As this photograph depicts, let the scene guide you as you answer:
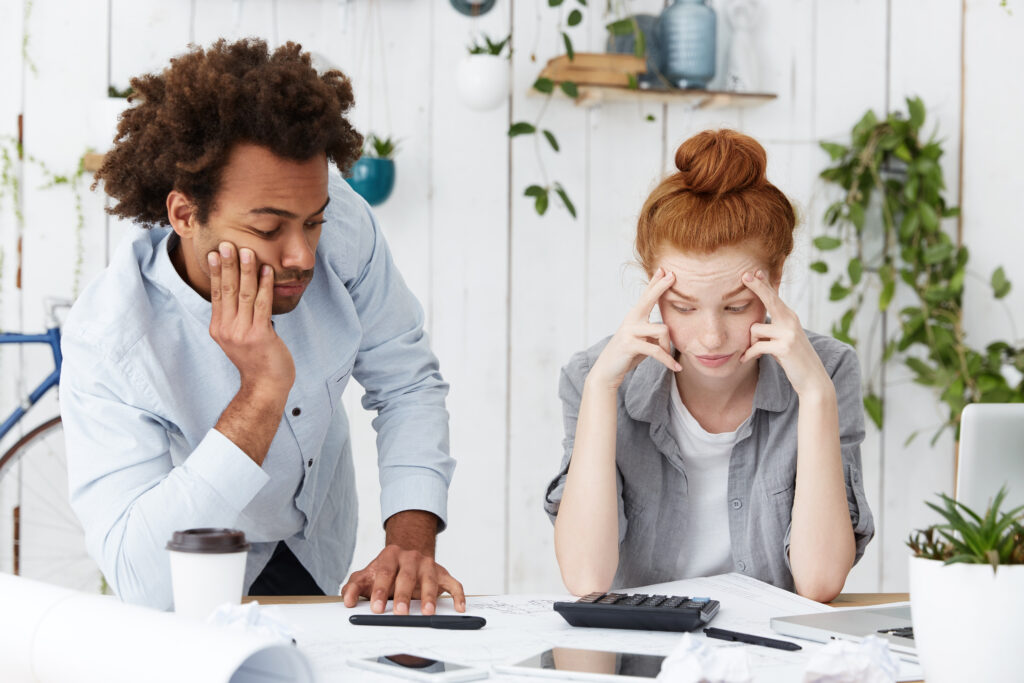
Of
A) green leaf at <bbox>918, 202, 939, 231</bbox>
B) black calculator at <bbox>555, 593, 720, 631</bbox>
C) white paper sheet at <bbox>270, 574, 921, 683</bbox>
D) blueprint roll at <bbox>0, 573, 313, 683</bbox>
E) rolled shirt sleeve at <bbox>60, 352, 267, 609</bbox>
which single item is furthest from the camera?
green leaf at <bbox>918, 202, 939, 231</bbox>

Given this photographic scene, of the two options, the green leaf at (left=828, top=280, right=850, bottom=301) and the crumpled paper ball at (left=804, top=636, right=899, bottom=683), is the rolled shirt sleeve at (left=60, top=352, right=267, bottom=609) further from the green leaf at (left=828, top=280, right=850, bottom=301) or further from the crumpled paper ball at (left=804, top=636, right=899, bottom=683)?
the green leaf at (left=828, top=280, right=850, bottom=301)

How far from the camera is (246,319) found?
1267mm

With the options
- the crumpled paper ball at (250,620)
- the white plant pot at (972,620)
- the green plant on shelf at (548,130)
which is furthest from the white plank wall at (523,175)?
the white plant pot at (972,620)

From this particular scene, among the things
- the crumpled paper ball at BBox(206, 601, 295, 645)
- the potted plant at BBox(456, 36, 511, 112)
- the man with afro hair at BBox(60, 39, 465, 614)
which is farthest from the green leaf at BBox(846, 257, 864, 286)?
the crumpled paper ball at BBox(206, 601, 295, 645)

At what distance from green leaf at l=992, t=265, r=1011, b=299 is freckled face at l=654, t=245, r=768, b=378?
1712 mm

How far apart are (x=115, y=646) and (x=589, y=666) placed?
41cm

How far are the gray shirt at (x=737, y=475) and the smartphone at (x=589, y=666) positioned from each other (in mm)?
561

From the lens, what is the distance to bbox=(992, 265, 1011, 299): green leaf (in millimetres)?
2832

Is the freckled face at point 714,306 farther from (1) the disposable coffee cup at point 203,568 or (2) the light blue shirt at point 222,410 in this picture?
(1) the disposable coffee cup at point 203,568

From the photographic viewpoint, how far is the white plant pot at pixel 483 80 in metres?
2.56

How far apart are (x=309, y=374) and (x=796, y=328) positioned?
70cm

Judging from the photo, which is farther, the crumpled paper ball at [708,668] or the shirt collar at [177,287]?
the shirt collar at [177,287]

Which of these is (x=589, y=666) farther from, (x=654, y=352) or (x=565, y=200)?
(x=565, y=200)

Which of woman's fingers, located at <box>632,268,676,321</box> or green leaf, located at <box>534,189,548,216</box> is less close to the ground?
green leaf, located at <box>534,189,548,216</box>
